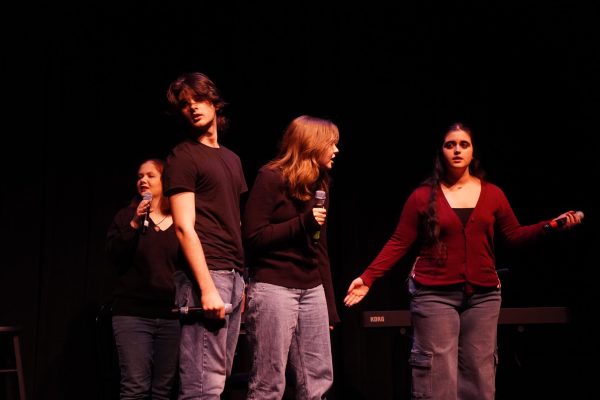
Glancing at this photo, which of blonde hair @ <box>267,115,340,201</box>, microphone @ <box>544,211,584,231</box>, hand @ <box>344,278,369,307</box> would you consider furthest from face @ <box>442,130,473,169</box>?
blonde hair @ <box>267,115,340,201</box>

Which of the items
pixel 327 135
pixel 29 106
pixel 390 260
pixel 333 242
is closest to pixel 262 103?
pixel 333 242

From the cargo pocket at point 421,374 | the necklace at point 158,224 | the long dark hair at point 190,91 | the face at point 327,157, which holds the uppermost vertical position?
the long dark hair at point 190,91

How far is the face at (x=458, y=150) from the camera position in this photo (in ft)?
9.41

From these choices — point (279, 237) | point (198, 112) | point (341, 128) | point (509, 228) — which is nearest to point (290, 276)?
point (279, 237)

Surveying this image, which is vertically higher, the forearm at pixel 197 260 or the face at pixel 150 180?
the face at pixel 150 180

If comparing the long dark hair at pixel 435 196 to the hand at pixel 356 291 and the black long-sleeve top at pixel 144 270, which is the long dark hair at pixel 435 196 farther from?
the black long-sleeve top at pixel 144 270

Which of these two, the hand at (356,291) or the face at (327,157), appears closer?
the face at (327,157)

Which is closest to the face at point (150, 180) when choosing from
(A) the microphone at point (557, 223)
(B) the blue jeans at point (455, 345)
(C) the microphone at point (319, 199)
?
(C) the microphone at point (319, 199)

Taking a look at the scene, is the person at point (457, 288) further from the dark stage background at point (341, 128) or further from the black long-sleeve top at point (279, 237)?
the dark stage background at point (341, 128)

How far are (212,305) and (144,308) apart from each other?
3.83 feet

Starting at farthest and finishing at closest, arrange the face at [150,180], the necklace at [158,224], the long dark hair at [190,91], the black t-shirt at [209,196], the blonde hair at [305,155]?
1. the face at [150,180]
2. the necklace at [158,224]
3. the blonde hair at [305,155]
4. the long dark hair at [190,91]
5. the black t-shirt at [209,196]

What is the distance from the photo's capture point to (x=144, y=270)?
113 inches

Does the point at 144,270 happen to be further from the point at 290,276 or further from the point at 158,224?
the point at 290,276

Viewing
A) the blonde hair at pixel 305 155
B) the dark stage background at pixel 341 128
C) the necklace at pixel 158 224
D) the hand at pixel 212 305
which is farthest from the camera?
the dark stage background at pixel 341 128
